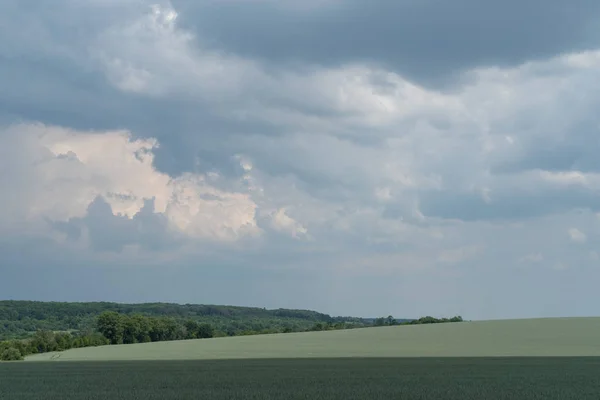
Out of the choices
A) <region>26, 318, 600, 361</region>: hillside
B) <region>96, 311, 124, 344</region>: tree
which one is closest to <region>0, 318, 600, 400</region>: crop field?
<region>26, 318, 600, 361</region>: hillside

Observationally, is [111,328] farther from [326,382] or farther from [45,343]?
[326,382]

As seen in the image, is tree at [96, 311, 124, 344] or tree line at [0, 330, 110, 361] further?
tree at [96, 311, 124, 344]

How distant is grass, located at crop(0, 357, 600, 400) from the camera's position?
154 feet

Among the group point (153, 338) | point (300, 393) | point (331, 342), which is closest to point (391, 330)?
point (331, 342)

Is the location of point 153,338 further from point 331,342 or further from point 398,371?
point 398,371

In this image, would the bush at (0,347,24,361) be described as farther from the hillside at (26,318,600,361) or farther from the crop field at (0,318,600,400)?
the crop field at (0,318,600,400)

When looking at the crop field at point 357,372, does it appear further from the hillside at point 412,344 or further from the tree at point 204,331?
the tree at point 204,331

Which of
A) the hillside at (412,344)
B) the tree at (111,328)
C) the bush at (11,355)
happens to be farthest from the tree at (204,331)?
the bush at (11,355)

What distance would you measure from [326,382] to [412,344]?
6132 centimetres

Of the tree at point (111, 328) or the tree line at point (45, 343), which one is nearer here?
the tree line at point (45, 343)

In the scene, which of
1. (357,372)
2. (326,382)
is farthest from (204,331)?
(326,382)

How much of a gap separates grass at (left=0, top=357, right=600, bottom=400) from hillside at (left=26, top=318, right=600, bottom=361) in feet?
74.4

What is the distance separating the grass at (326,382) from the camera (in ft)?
154

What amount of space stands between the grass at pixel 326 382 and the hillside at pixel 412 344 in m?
22.7
